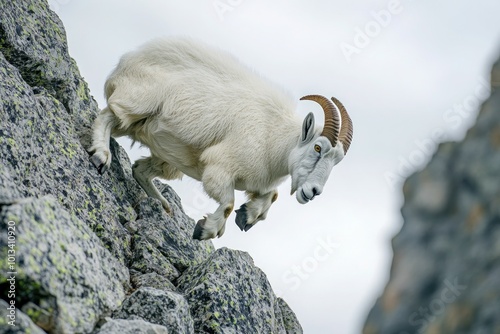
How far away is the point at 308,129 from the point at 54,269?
5369mm

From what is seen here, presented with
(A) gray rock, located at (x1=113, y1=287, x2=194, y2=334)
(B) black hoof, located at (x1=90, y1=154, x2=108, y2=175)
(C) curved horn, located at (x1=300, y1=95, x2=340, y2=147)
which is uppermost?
(C) curved horn, located at (x1=300, y1=95, x2=340, y2=147)

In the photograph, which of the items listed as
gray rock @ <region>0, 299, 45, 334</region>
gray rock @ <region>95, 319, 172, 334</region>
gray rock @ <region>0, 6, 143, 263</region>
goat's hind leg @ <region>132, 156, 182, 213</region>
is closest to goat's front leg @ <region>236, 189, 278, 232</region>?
goat's hind leg @ <region>132, 156, 182, 213</region>

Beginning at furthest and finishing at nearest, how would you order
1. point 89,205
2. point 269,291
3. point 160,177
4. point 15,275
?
point 160,177 < point 269,291 < point 89,205 < point 15,275

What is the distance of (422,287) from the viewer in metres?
1.97

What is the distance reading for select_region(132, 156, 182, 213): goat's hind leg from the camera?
436 inches

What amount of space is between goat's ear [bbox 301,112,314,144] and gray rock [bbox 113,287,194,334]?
4.01 meters

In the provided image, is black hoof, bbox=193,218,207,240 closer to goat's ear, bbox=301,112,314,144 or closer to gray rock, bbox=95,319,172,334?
goat's ear, bbox=301,112,314,144

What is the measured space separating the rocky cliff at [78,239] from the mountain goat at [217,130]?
0.59 m

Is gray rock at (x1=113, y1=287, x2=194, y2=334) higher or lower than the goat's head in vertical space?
lower

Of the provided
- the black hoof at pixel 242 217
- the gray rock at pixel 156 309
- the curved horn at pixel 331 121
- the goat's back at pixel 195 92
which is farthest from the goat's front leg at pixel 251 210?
the gray rock at pixel 156 309

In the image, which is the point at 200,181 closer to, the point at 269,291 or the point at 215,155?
the point at 215,155

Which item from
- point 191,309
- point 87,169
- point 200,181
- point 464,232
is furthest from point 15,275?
point 200,181

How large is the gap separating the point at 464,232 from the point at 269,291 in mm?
7707

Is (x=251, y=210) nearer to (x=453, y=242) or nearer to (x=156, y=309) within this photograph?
(x=156, y=309)
